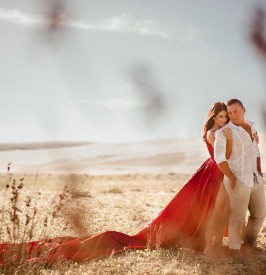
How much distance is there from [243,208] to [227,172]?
1.67 ft

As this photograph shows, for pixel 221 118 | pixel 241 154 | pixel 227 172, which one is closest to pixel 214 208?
pixel 227 172

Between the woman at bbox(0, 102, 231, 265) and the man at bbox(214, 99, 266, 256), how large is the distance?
13 cm

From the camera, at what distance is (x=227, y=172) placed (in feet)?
16.7

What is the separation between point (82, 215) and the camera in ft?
6.03

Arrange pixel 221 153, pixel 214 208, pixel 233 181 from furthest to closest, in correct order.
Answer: pixel 214 208, pixel 233 181, pixel 221 153

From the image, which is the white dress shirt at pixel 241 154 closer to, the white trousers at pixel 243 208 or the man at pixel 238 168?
the man at pixel 238 168

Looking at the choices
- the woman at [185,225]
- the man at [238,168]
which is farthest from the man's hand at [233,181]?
the woman at [185,225]

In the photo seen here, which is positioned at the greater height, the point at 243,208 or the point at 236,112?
the point at 236,112

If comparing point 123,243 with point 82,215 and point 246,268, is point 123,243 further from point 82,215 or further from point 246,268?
point 82,215

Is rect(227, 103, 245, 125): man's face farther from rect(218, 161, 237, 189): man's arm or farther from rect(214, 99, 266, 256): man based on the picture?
rect(218, 161, 237, 189): man's arm

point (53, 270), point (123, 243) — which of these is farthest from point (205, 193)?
point (53, 270)

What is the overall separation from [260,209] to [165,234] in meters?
1.23

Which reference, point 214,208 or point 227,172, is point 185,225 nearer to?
point 214,208

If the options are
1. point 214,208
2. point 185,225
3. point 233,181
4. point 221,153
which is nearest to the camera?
point 221,153
